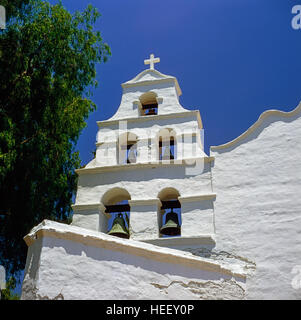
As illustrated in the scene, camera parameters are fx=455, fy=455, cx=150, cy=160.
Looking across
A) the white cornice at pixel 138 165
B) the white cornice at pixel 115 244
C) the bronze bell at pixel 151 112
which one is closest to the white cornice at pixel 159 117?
the bronze bell at pixel 151 112

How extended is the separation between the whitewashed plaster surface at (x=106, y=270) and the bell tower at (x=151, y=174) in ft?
6.95

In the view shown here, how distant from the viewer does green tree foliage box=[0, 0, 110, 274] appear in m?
9.17

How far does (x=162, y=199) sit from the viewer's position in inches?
353

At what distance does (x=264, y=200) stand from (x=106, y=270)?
12.0 feet

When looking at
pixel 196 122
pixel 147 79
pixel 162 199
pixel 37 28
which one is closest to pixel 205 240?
pixel 162 199

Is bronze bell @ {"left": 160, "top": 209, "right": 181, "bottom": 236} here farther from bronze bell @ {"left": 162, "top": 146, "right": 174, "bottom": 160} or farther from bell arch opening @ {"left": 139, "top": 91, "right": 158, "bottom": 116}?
bell arch opening @ {"left": 139, "top": 91, "right": 158, "bottom": 116}

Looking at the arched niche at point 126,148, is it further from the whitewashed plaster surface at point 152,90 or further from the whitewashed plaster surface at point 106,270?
the whitewashed plaster surface at point 106,270

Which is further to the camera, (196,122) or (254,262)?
(196,122)

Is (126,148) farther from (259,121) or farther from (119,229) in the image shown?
(259,121)

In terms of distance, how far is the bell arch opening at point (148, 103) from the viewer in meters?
10.1

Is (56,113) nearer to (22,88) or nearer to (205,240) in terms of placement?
(22,88)

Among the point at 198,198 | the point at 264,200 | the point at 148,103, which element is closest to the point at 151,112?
the point at 148,103

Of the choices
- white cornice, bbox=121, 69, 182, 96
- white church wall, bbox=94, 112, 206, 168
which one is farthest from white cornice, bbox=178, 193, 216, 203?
white cornice, bbox=121, 69, 182, 96

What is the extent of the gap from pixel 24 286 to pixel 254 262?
3.77 m
